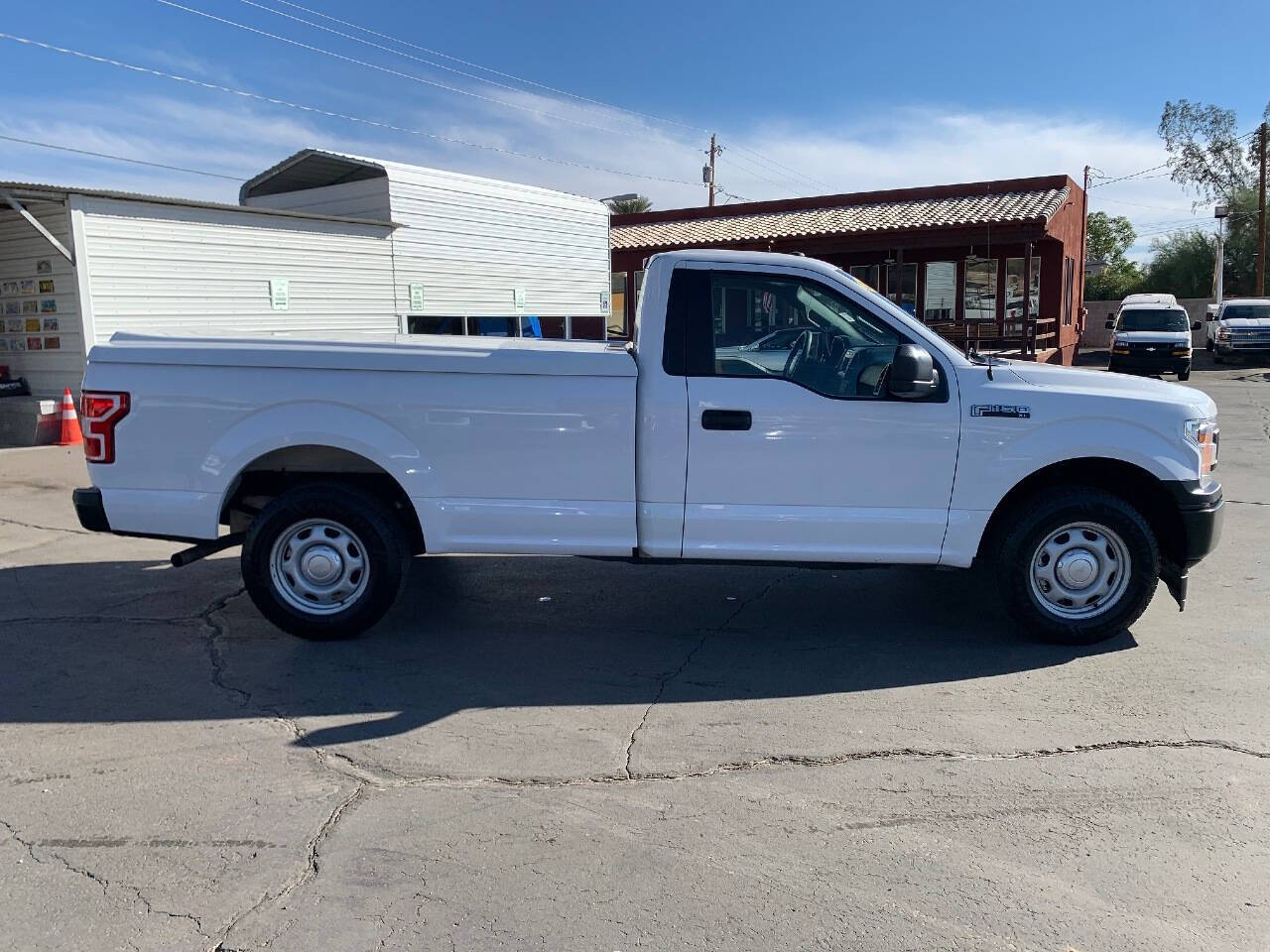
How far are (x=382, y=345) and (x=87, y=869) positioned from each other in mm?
2832

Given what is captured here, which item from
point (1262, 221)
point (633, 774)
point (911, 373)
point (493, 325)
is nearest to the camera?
point (633, 774)

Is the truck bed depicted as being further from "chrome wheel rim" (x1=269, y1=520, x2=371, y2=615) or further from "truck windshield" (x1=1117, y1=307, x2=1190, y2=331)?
"truck windshield" (x1=1117, y1=307, x2=1190, y2=331)

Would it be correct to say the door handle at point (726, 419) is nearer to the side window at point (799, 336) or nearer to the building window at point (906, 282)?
the side window at point (799, 336)

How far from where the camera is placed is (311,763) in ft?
13.2

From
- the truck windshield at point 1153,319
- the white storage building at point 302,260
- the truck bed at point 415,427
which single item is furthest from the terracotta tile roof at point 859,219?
the truck bed at point 415,427

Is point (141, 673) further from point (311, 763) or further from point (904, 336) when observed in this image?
point (904, 336)

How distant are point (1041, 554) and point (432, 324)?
52.6 ft

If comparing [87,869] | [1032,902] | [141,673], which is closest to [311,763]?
[87,869]

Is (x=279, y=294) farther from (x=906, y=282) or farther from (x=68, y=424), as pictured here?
(x=906, y=282)

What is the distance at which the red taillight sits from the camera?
5176 mm

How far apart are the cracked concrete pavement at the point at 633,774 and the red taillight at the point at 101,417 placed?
1.08 meters

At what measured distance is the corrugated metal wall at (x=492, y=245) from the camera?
727 inches

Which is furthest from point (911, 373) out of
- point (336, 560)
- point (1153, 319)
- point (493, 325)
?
point (1153, 319)

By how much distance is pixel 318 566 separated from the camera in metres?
5.33
